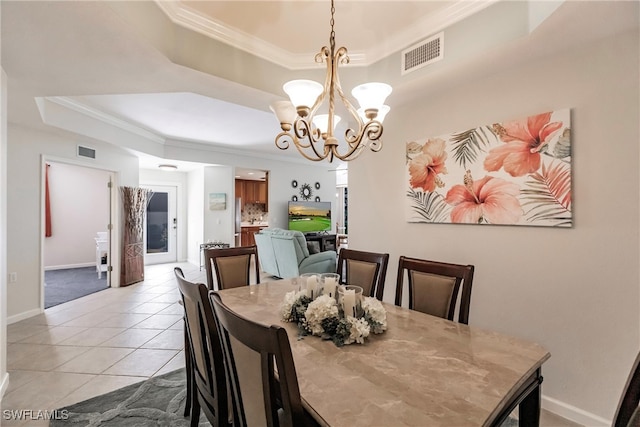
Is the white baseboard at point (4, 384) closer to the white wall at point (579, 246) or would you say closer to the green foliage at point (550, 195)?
the white wall at point (579, 246)

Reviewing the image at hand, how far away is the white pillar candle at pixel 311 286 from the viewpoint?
5.24ft

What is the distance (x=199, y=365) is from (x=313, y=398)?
35.9 inches

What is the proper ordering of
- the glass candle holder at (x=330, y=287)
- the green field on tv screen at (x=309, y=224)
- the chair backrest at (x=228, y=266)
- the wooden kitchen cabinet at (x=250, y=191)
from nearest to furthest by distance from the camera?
the glass candle holder at (x=330, y=287) < the chair backrest at (x=228, y=266) < the green field on tv screen at (x=309, y=224) < the wooden kitchen cabinet at (x=250, y=191)

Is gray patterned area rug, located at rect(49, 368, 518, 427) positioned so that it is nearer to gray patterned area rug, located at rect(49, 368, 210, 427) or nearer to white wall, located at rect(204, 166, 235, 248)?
gray patterned area rug, located at rect(49, 368, 210, 427)

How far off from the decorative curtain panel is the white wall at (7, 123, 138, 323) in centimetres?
122

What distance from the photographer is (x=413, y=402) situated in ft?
2.94

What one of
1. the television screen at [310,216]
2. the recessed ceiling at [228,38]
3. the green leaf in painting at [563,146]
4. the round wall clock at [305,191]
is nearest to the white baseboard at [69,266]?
the television screen at [310,216]

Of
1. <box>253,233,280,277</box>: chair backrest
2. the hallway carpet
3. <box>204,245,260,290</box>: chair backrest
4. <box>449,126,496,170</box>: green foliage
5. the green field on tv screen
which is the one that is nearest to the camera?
<box>449,126,496,170</box>: green foliage

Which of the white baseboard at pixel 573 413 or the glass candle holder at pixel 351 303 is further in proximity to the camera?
the white baseboard at pixel 573 413

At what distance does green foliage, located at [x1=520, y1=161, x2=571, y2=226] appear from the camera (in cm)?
187

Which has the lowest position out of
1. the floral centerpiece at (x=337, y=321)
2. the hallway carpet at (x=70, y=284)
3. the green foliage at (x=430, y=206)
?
the hallway carpet at (x=70, y=284)

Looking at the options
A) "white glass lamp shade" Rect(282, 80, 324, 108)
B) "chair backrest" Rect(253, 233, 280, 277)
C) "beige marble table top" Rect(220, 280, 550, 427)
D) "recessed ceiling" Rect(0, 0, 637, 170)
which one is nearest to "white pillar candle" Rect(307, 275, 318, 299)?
"beige marble table top" Rect(220, 280, 550, 427)

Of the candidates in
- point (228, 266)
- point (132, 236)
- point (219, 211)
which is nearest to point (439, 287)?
point (228, 266)

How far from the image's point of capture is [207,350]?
138cm
